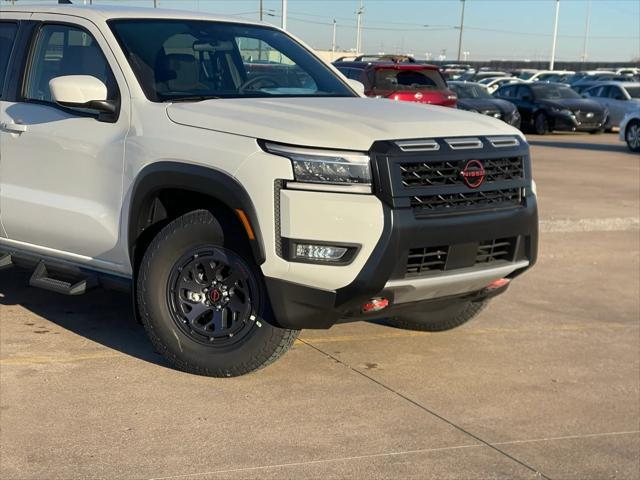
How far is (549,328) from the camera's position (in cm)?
600

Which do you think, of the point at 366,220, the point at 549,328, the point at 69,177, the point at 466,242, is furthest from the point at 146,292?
the point at 549,328

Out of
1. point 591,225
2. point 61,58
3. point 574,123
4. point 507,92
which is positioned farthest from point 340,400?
point 507,92

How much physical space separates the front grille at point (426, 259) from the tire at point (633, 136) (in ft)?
54.3

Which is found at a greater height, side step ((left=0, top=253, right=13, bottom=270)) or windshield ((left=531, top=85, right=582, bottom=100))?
side step ((left=0, top=253, right=13, bottom=270))

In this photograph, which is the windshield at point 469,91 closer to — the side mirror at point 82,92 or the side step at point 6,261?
the side step at point 6,261

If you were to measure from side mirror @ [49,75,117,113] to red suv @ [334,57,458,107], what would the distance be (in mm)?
11425

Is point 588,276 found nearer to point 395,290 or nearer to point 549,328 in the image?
point 549,328

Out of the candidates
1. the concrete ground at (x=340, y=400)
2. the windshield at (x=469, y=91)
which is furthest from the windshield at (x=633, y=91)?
the concrete ground at (x=340, y=400)

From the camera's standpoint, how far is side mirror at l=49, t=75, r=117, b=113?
4.86 meters

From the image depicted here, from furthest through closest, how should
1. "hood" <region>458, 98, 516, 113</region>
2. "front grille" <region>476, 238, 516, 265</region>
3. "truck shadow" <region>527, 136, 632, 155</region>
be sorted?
"hood" <region>458, 98, 516, 113</region> < "truck shadow" <region>527, 136, 632, 155</region> < "front grille" <region>476, 238, 516, 265</region>

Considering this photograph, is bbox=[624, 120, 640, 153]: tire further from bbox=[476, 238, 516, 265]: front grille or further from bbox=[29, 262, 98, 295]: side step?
bbox=[29, 262, 98, 295]: side step

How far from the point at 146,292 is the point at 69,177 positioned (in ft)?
2.88

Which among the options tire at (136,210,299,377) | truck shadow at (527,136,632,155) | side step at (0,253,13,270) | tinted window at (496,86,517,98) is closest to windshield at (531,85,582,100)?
tinted window at (496,86,517,98)

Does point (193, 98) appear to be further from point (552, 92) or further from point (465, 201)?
point (552, 92)
